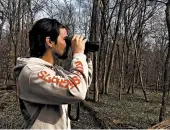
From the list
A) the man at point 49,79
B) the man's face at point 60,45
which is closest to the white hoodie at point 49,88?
the man at point 49,79

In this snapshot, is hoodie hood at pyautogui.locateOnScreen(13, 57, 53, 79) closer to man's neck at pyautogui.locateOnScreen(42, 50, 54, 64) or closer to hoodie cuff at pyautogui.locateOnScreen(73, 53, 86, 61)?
man's neck at pyautogui.locateOnScreen(42, 50, 54, 64)

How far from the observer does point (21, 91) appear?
191cm

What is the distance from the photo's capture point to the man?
1.79m

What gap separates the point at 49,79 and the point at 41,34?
1.13 ft

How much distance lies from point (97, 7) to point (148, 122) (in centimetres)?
741

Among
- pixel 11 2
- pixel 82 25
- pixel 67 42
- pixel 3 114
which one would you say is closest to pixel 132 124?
pixel 3 114

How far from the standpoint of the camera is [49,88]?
179 cm

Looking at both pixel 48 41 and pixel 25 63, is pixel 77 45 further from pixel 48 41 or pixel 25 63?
pixel 25 63

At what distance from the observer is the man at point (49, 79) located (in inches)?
70.6

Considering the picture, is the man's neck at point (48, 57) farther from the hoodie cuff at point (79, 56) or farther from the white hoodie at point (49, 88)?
the hoodie cuff at point (79, 56)

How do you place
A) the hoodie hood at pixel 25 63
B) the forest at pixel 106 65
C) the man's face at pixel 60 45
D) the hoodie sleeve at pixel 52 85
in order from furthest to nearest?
the forest at pixel 106 65 < the man's face at pixel 60 45 < the hoodie hood at pixel 25 63 < the hoodie sleeve at pixel 52 85

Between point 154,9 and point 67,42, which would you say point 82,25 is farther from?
point 67,42

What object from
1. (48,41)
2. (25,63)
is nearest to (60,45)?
(48,41)

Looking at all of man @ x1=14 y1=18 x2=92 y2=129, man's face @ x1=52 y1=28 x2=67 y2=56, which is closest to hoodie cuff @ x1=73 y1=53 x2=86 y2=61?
man @ x1=14 y1=18 x2=92 y2=129
